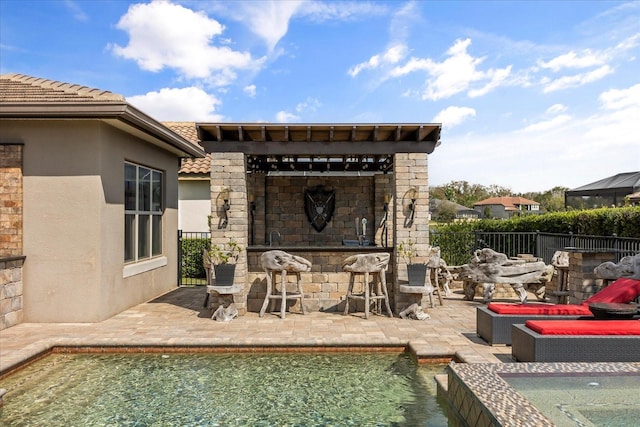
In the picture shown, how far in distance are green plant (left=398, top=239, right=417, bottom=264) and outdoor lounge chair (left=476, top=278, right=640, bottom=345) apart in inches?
74.6

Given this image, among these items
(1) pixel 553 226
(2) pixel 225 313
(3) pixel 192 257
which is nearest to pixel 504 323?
(2) pixel 225 313

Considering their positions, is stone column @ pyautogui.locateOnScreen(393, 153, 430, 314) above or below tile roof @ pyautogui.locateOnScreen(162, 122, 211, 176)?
below

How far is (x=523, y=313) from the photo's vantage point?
5590 millimetres

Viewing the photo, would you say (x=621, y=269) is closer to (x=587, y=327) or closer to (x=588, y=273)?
(x=588, y=273)

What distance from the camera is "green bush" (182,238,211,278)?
12.5 m

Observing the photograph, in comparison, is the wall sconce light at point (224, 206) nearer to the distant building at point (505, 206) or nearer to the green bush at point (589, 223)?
the green bush at point (589, 223)

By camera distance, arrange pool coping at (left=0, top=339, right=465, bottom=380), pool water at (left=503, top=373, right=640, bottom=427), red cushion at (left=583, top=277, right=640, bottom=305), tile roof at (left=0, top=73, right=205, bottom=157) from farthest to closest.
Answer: tile roof at (left=0, top=73, right=205, bottom=157) < red cushion at (left=583, top=277, right=640, bottom=305) < pool coping at (left=0, top=339, right=465, bottom=380) < pool water at (left=503, top=373, right=640, bottom=427)

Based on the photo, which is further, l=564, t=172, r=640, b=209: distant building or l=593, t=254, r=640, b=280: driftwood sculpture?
l=564, t=172, r=640, b=209: distant building

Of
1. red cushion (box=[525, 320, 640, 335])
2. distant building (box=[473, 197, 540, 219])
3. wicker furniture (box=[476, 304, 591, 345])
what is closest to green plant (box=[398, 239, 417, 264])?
wicker furniture (box=[476, 304, 591, 345])

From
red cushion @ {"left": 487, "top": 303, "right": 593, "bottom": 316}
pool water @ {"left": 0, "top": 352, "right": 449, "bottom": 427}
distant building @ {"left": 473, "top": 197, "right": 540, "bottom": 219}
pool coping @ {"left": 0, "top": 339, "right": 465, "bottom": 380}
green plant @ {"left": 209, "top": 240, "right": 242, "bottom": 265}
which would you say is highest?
distant building @ {"left": 473, "top": 197, "right": 540, "bottom": 219}

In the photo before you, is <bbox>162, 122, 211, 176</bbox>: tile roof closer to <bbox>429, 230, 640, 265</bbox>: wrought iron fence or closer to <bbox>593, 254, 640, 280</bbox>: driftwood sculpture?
<bbox>429, 230, 640, 265</bbox>: wrought iron fence

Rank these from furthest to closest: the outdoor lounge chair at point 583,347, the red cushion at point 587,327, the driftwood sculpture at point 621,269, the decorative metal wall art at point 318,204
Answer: the decorative metal wall art at point 318,204, the driftwood sculpture at point 621,269, the red cushion at point 587,327, the outdoor lounge chair at point 583,347

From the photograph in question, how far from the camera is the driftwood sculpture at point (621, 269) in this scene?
6617 mm

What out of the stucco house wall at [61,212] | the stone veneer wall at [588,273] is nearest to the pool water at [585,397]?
the stone veneer wall at [588,273]
